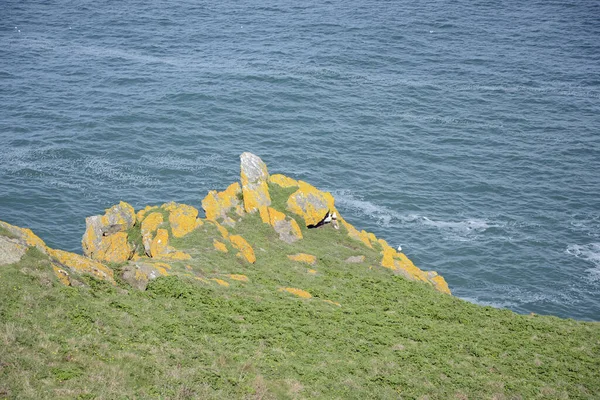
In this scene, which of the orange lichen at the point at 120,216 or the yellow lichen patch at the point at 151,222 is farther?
the orange lichen at the point at 120,216

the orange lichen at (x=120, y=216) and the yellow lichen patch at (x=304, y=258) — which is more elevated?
the orange lichen at (x=120, y=216)

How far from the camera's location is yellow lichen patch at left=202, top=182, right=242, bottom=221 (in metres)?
52.5

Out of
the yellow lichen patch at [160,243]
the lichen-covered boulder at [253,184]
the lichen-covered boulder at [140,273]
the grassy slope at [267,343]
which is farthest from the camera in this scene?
the lichen-covered boulder at [253,184]

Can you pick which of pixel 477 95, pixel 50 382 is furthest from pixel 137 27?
pixel 50 382

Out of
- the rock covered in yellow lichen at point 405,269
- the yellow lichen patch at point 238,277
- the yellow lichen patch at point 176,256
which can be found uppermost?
the yellow lichen patch at point 176,256

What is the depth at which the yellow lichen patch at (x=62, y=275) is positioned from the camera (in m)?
32.9

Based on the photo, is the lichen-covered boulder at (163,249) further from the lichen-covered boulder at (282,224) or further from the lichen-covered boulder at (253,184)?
the lichen-covered boulder at (282,224)

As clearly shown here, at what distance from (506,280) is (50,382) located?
5187 centimetres

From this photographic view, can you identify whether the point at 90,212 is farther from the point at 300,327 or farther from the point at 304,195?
the point at 300,327

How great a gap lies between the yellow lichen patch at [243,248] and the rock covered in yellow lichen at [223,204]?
4.02m

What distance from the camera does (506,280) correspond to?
67.2 m

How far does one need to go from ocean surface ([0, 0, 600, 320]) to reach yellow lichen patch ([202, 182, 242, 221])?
Result: 21111mm

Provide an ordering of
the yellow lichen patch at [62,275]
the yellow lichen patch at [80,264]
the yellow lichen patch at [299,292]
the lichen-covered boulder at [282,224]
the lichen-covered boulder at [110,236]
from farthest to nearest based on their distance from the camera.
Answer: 1. the lichen-covered boulder at [282,224]
2. the lichen-covered boulder at [110,236]
3. the yellow lichen patch at [299,292]
4. the yellow lichen patch at [80,264]
5. the yellow lichen patch at [62,275]

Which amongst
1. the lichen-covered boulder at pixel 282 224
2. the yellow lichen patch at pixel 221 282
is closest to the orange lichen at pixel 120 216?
the lichen-covered boulder at pixel 282 224
